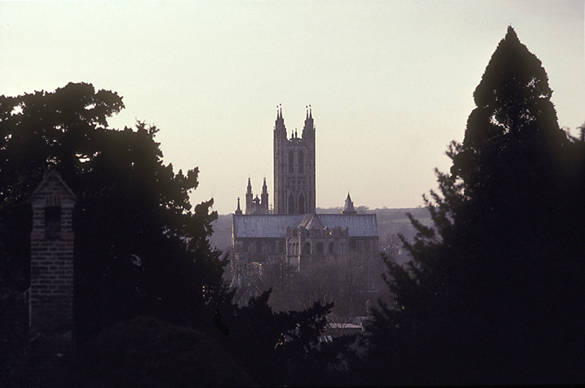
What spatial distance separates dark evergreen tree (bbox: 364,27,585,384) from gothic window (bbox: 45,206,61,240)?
6.01 m

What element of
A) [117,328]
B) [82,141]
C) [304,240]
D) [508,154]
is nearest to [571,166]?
[508,154]

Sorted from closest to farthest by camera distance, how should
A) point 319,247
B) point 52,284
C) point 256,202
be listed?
point 52,284
point 319,247
point 256,202

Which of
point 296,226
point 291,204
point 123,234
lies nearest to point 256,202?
point 291,204

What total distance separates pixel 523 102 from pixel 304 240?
10534 centimetres

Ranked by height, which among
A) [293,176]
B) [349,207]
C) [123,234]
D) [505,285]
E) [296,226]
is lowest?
[505,285]

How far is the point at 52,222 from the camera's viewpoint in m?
12.3

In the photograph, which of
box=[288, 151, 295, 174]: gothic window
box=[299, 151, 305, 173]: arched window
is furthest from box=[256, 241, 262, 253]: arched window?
box=[299, 151, 305, 173]: arched window

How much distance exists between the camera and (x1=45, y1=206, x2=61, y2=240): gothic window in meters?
12.3

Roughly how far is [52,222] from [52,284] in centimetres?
108

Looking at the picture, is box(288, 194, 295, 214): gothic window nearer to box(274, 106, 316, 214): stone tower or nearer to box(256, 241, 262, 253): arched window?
box(274, 106, 316, 214): stone tower

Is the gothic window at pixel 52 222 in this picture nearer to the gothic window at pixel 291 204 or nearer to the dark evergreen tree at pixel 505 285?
the dark evergreen tree at pixel 505 285

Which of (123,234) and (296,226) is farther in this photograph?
(296,226)

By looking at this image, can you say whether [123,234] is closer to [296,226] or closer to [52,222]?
[52,222]

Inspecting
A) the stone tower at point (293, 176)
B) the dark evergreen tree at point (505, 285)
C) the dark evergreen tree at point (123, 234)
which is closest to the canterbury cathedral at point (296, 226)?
the stone tower at point (293, 176)
